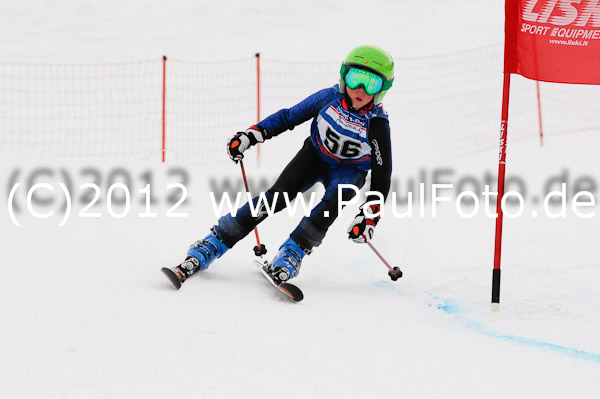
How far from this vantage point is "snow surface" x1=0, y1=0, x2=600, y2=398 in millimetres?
3311

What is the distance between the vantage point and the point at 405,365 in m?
3.59

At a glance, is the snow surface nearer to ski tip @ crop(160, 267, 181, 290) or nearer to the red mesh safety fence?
ski tip @ crop(160, 267, 181, 290)

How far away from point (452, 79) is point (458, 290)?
34.0 feet

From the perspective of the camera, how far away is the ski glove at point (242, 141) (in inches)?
191

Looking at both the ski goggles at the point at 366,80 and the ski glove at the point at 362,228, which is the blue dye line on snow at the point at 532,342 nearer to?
the ski glove at the point at 362,228

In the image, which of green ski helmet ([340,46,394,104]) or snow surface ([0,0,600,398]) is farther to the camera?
green ski helmet ([340,46,394,104])

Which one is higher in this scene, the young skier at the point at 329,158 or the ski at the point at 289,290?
the young skier at the point at 329,158

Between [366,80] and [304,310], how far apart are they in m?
1.70

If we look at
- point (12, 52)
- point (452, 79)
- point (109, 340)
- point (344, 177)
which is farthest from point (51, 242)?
point (12, 52)

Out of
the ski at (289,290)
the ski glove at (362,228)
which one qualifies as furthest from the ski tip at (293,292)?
the ski glove at (362,228)

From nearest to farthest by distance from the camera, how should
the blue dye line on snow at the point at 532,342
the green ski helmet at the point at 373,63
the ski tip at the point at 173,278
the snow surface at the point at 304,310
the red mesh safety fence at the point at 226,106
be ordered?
1. the snow surface at the point at 304,310
2. the blue dye line on snow at the point at 532,342
3. the ski tip at the point at 173,278
4. the green ski helmet at the point at 373,63
5. the red mesh safety fence at the point at 226,106

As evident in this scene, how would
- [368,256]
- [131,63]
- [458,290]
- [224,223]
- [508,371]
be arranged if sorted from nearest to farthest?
[508,371] < [224,223] < [458,290] < [368,256] < [131,63]

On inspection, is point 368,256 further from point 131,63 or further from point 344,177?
point 131,63

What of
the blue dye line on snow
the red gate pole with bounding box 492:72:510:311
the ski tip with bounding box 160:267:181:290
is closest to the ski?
the ski tip with bounding box 160:267:181:290
